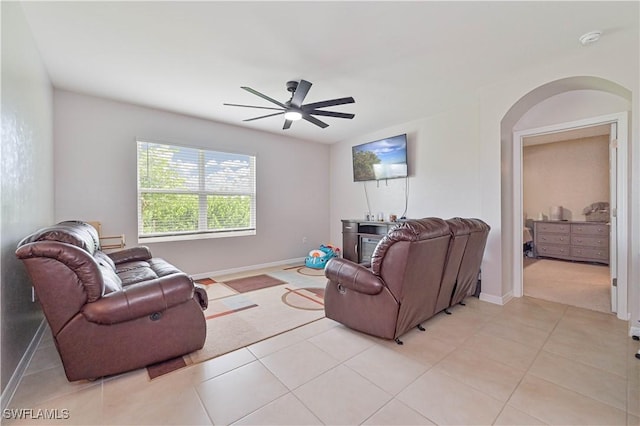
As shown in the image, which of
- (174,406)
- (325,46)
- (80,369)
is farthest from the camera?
(325,46)

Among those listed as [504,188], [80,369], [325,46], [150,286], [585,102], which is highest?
[325,46]

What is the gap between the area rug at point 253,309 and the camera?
2.29 m

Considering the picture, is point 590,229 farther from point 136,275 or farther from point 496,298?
point 136,275

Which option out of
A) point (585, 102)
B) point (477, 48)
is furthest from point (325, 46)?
point (585, 102)

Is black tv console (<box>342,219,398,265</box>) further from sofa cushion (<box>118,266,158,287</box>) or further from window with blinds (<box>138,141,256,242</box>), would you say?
sofa cushion (<box>118,266,158,287</box>)

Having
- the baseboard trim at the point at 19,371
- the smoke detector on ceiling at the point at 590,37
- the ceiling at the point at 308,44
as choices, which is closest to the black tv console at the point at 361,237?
the ceiling at the point at 308,44

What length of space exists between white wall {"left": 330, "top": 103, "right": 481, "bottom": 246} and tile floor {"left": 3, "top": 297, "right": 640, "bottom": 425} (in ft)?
6.94

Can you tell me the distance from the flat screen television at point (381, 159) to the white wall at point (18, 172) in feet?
14.7

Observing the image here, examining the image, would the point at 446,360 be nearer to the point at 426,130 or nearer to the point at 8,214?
the point at 8,214

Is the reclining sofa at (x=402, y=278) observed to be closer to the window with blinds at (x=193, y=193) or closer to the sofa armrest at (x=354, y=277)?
the sofa armrest at (x=354, y=277)

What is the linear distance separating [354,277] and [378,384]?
0.81m

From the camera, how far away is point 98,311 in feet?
5.55

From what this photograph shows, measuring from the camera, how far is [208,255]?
15.0 ft

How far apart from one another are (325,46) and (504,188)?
269 centimetres
